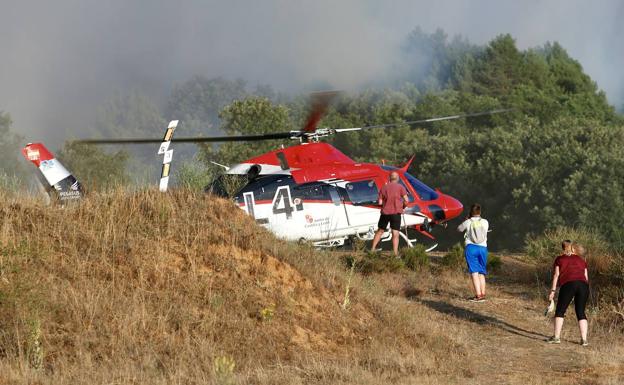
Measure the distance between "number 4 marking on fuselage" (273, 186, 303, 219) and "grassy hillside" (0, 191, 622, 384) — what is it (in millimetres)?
5669

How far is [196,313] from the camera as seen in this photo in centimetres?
1334

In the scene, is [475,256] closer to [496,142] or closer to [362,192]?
[362,192]

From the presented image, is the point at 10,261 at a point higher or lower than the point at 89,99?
lower

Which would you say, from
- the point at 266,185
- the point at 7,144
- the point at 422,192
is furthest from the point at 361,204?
the point at 7,144

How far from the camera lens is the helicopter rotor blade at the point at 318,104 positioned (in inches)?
766

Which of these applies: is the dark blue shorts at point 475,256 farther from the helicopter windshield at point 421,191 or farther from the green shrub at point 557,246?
the helicopter windshield at point 421,191

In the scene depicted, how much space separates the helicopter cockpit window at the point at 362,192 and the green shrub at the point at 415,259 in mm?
2244

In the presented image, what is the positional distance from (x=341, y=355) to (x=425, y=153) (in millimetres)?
55712

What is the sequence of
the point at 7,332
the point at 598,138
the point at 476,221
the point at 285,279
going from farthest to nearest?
the point at 598,138
the point at 476,221
the point at 285,279
the point at 7,332

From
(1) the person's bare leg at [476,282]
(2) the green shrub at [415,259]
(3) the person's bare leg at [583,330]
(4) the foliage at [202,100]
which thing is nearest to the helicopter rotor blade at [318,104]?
(2) the green shrub at [415,259]

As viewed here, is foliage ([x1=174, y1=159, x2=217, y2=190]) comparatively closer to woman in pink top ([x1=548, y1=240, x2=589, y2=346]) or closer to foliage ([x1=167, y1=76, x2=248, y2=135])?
woman in pink top ([x1=548, y1=240, x2=589, y2=346])

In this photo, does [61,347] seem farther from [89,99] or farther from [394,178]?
[89,99]

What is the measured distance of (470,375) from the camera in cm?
1292

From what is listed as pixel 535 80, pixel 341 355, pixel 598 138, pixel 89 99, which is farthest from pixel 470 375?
pixel 89 99
